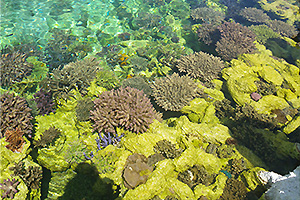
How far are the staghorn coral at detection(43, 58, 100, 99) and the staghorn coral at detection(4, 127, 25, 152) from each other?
5.32 feet

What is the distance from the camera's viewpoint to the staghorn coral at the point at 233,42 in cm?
974

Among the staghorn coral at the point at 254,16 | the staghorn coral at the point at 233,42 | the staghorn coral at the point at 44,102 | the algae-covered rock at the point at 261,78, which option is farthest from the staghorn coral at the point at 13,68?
the staghorn coral at the point at 254,16

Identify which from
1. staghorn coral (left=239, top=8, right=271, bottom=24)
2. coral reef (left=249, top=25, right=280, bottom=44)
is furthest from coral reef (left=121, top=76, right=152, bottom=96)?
staghorn coral (left=239, top=8, right=271, bottom=24)

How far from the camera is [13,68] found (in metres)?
7.55

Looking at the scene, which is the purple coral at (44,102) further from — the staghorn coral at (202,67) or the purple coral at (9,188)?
the staghorn coral at (202,67)

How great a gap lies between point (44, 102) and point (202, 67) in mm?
6716

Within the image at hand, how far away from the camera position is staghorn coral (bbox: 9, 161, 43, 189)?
14.9ft

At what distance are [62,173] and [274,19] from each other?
66.1 ft

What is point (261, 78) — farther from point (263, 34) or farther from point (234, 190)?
point (263, 34)

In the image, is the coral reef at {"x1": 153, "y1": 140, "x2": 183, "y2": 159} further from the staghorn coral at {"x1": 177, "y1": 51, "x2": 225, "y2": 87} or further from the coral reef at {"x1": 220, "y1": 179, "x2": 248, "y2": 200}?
the staghorn coral at {"x1": 177, "y1": 51, "x2": 225, "y2": 87}

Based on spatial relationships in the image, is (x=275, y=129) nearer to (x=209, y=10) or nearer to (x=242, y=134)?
(x=242, y=134)

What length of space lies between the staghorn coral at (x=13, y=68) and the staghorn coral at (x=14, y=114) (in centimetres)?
229

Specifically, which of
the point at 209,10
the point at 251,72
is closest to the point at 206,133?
the point at 251,72

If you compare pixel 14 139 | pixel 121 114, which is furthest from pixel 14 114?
pixel 121 114
